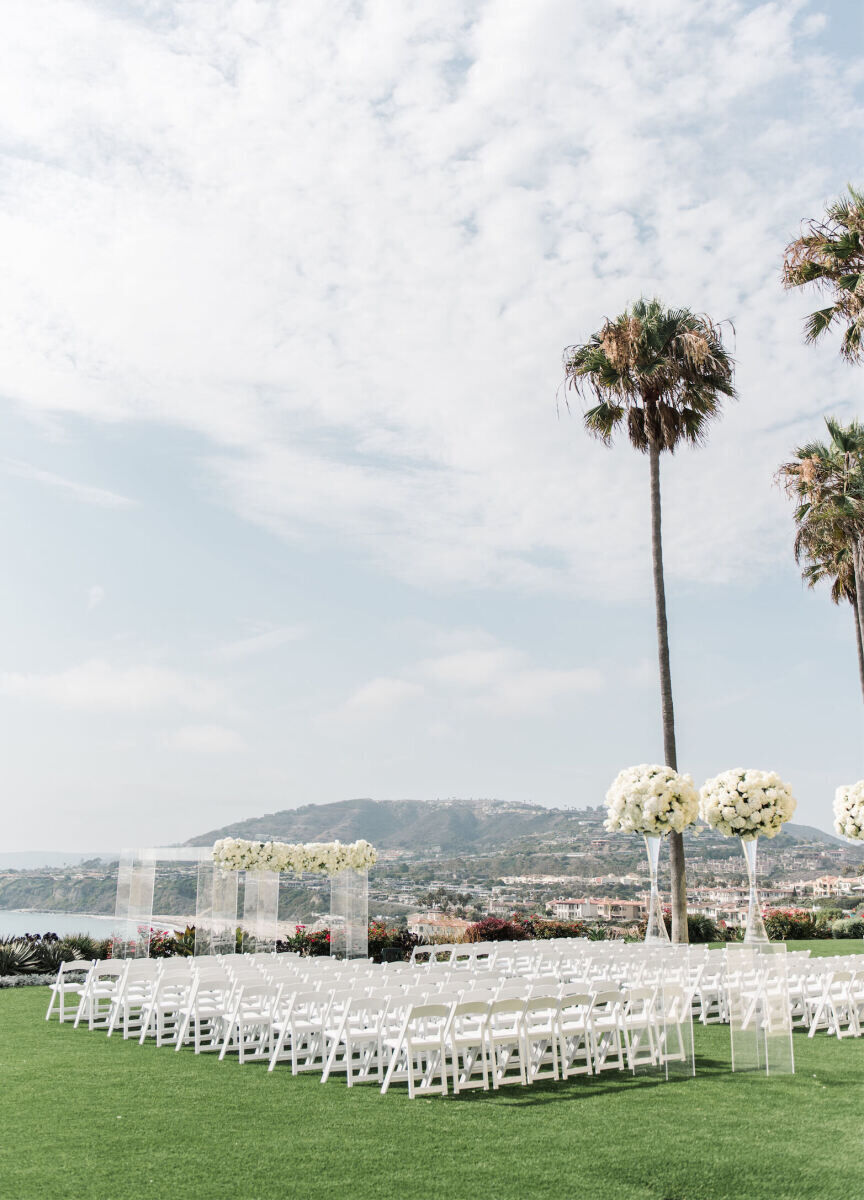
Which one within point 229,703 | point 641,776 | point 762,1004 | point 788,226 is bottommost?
point 762,1004

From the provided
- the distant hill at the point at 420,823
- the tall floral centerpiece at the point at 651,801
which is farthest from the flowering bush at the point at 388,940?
the distant hill at the point at 420,823

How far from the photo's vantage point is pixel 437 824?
55.0m

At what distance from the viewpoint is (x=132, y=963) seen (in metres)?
10.7

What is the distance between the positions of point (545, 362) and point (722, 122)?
381 inches

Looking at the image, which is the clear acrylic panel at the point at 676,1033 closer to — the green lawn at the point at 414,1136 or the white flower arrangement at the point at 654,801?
the green lawn at the point at 414,1136

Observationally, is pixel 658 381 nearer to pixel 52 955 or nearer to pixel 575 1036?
pixel 575 1036

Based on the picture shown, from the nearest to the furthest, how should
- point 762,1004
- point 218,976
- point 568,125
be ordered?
point 762,1004
point 218,976
point 568,125

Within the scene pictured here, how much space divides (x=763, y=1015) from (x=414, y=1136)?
3743 mm

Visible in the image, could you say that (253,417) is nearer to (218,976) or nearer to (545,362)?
(545,362)

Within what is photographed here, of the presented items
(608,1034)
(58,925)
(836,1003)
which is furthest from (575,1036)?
(58,925)

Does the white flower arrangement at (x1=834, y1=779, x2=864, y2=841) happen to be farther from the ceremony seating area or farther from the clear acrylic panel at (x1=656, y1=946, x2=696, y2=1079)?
the clear acrylic panel at (x1=656, y1=946, x2=696, y2=1079)

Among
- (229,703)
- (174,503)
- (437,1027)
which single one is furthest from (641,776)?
(229,703)

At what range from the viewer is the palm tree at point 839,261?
47.2ft

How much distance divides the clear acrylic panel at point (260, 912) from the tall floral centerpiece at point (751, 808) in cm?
1157
